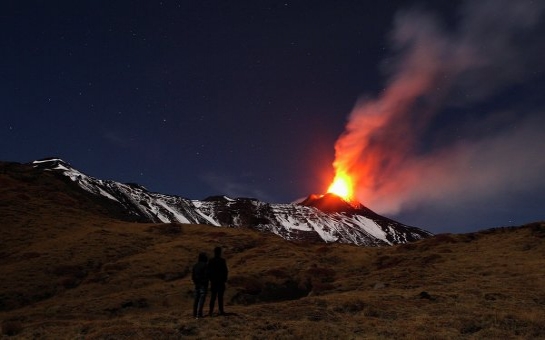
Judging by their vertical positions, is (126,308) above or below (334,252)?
below

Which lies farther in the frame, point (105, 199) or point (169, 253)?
point (105, 199)

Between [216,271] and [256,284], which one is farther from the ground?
[216,271]

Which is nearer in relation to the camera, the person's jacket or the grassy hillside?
the grassy hillside

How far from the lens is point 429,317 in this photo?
25.7 m

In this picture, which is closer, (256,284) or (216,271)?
(216,271)

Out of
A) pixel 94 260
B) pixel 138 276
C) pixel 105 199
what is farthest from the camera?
pixel 105 199

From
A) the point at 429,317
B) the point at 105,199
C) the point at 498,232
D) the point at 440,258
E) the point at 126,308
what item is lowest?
the point at 126,308

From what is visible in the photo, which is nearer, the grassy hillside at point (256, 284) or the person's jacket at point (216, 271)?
the grassy hillside at point (256, 284)

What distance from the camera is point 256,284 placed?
151ft

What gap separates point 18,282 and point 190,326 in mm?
33969

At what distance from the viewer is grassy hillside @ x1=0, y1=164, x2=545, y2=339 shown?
2333 cm

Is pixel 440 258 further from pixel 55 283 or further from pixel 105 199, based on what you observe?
pixel 105 199

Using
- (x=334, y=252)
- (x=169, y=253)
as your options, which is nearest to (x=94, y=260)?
(x=169, y=253)

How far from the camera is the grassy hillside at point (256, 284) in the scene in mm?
23328
